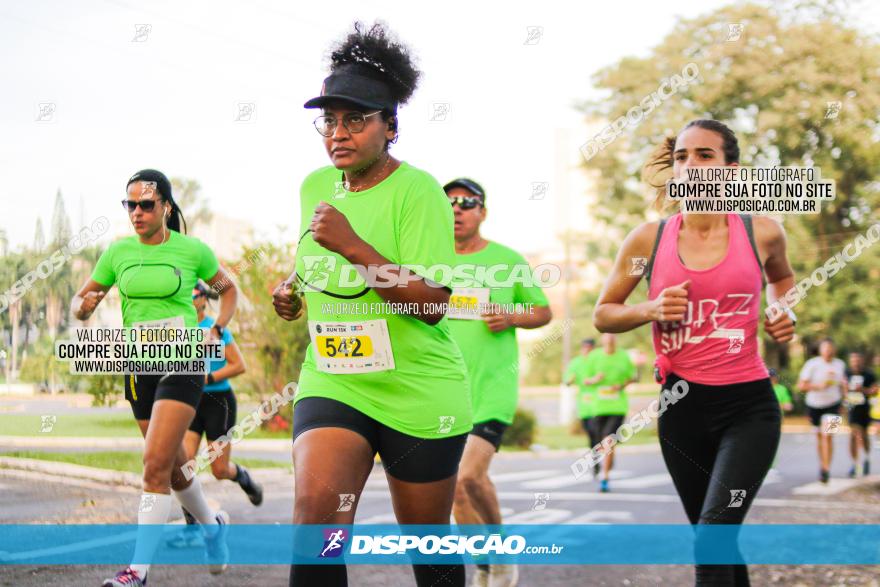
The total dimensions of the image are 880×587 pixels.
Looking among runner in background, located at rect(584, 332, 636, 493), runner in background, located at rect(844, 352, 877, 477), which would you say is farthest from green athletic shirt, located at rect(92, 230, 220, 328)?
runner in background, located at rect(844, 352, 877, 477)

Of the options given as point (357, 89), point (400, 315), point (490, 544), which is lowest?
point (490, 544)

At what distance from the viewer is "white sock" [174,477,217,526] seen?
19.2ft

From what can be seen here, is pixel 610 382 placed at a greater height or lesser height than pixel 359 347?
lesser

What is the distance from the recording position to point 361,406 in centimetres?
331

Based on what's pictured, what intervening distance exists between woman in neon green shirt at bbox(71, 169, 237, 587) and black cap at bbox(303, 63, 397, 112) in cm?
237

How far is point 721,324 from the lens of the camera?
397 centimetres

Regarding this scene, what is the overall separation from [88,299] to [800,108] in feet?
66.5

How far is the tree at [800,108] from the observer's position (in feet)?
69.4

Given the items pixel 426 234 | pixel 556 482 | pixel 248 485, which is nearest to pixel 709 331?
pixel 426 234

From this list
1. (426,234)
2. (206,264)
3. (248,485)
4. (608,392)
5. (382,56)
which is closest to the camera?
(426,234)

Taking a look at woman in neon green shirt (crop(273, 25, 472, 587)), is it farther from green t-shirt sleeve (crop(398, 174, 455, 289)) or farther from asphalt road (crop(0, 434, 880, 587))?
asphalt road (crop(0, 434, 880, 587))

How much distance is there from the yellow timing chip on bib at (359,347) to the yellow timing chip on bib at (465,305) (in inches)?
99.5

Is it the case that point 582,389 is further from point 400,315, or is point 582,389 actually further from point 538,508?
point 400,315

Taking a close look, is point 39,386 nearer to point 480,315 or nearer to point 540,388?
point 480,315
